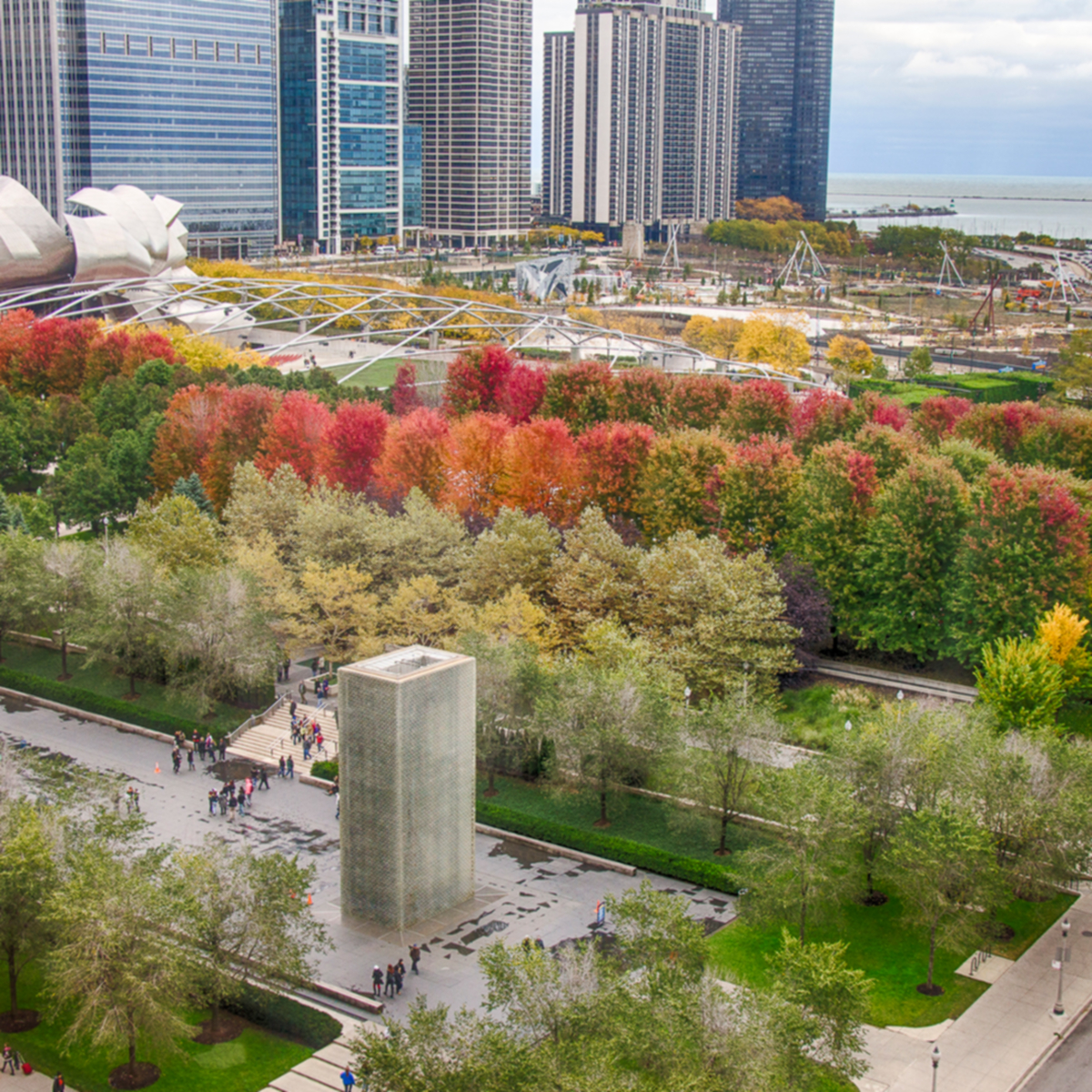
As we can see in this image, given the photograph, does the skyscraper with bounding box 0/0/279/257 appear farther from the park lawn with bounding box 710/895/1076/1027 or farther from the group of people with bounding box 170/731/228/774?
the park lawn with bounding box 710/895/1076/1027

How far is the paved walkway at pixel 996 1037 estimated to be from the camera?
31.3 metres

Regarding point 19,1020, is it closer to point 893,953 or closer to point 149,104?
point 893,953

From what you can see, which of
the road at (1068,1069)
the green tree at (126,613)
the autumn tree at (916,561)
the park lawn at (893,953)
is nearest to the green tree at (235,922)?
the park lawn at (893,953)

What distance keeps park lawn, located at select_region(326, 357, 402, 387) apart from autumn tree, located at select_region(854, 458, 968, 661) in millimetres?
51843

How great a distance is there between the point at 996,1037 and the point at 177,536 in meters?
36.5

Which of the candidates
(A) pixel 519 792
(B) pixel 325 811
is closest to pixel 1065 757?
(A) pixel 519 792

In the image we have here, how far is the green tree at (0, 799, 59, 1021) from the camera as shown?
3244 centimetres

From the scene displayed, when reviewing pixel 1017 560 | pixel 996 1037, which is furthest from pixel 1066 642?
pixel 996 1037

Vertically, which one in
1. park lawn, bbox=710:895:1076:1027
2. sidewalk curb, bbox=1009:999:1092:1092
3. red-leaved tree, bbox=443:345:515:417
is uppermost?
red-leaved tree, bbox=443:345:515:417

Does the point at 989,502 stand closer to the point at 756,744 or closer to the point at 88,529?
the point at 756,744

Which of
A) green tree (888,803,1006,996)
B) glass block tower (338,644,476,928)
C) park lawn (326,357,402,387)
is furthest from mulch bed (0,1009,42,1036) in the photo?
park lawn (326,357,402,387)

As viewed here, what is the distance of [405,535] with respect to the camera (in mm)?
55000

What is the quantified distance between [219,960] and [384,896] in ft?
20.3

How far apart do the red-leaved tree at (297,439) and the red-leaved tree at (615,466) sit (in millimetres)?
13893
